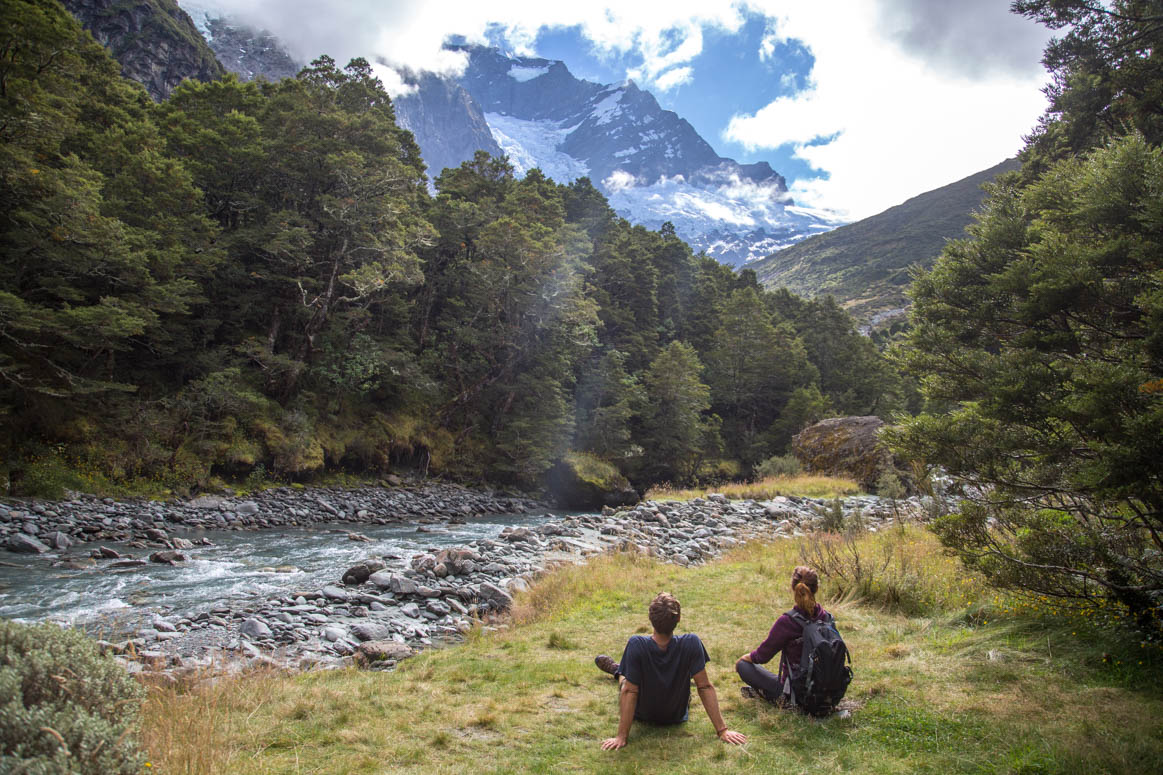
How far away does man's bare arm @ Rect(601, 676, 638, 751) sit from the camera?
13.2 ft

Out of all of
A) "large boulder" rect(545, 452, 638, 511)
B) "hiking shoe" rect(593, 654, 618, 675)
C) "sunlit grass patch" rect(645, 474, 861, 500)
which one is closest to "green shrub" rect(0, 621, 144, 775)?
"hiking shoe" rect(593, 654, 618, 675)

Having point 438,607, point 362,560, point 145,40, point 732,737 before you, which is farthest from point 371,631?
point 145,40

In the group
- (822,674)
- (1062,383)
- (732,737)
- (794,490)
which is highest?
(1062,383)

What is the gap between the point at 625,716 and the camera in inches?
162

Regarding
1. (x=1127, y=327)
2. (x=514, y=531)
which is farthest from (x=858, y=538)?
(x=514, y=531)

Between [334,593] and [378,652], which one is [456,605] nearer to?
[334,593]

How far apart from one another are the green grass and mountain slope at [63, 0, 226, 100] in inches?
3155

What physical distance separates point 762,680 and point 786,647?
418 millimetres

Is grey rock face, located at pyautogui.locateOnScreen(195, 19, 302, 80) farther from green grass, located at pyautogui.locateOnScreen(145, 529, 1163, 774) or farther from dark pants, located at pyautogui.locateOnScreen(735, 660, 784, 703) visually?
dark pants, located at pyautogui.locateOnScreen(735, 660, 784, 703)

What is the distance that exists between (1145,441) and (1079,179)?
156 inches

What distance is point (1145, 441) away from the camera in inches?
153

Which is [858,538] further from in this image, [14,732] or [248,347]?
[248,347]

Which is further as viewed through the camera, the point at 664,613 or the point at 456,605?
the point at 456,605

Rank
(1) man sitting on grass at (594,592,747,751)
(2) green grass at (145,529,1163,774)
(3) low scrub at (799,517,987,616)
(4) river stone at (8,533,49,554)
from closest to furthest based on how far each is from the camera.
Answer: (2) green grass at (145,529,1163,774) → (1) man sitting on grass at (594,592,747,751) → (3) low scrub at (799,517,987,616) → (4) river stone at (8,533,49,554)
